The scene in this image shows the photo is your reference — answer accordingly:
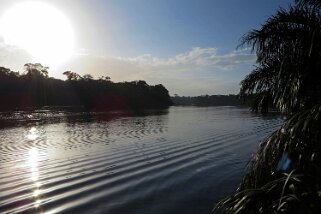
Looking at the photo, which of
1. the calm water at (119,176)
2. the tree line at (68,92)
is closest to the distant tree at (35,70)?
the tree line at (68,92)

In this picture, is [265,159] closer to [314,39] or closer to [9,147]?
[314,39]

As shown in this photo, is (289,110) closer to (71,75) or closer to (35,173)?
(35,173)

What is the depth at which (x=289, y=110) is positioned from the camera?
930 cm

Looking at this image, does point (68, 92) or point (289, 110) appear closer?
point (289, 110)

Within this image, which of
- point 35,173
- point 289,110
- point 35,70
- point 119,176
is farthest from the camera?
point 35,70

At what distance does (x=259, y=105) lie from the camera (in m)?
10.2

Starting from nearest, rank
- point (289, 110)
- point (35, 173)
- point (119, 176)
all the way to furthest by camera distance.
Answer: point (289, 110)
point (119, 176)
point (35, 173)

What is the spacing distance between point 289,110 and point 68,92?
14603 cm

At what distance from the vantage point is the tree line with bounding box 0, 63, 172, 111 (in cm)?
13188

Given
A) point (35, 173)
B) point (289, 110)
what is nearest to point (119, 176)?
point (35, 173)

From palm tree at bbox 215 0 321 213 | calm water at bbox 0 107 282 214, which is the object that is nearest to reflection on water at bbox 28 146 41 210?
calm water at bbox 0 107 282 214

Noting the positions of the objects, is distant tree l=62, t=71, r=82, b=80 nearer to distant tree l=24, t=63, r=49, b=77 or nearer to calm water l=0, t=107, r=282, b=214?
distant tree l=24, t=63, r=49, b=77

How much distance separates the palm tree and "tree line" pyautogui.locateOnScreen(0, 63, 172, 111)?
112 meters

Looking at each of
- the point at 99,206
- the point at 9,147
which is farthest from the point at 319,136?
the point at 9,147
